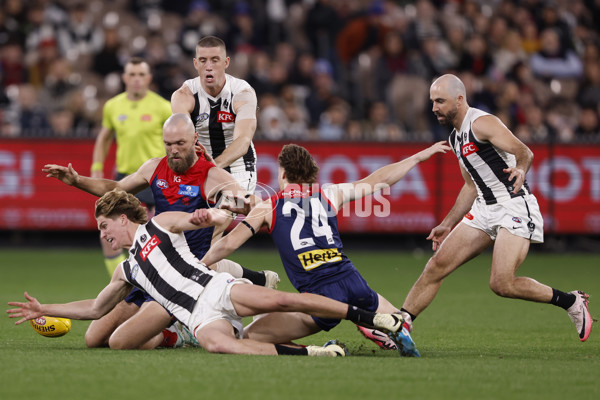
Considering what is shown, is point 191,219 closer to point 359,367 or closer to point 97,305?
point 97,305

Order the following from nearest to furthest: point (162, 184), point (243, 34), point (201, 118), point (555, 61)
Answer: point (162, 184), point (201, 118), point (555, 61), point (243, 34)

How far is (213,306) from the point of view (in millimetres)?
7340

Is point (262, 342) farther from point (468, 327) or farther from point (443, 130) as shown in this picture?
point (443, 130)

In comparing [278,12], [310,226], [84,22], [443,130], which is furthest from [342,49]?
[310,226]

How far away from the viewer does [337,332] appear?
9195 millimetres

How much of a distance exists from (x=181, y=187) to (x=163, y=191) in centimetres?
20

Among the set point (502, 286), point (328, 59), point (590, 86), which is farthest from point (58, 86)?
point (502, 286)

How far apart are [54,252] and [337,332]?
30.5ft

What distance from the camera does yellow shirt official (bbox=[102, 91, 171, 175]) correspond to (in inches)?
477

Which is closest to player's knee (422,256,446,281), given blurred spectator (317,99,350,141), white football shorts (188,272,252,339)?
white football shorts (188,272,252,339)

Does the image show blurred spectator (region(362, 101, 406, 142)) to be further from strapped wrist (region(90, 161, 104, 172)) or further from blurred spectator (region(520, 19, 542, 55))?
strapped wrist (region(90, 161, 104, 172))

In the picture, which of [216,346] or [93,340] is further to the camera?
[93,340]

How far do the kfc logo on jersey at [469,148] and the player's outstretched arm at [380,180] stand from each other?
1.55 feet

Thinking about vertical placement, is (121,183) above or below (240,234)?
above
